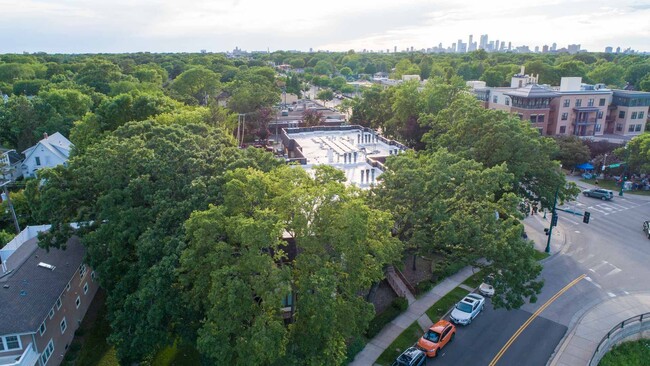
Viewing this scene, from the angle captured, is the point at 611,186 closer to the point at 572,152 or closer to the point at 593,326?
the point at 572,152

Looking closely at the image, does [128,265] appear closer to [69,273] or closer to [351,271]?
[69,273]

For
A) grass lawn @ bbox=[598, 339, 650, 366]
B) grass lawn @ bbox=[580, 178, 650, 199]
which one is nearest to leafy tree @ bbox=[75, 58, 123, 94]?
grass lawn @ bbox=[580, 178, 650, 199]

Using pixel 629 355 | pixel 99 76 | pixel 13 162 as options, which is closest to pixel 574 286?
pixel 629 355

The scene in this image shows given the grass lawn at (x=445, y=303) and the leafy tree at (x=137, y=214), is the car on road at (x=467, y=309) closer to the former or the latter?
the grass lawn at (x=445, y=303)

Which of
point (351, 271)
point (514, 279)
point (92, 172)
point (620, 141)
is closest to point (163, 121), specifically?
point (92, 172)

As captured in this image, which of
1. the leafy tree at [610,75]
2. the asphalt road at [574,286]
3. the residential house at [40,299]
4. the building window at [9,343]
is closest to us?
the building window at [9,343]

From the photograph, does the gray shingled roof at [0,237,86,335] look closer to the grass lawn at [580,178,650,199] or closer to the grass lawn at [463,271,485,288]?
the grass lawn at [463,271,485,288]

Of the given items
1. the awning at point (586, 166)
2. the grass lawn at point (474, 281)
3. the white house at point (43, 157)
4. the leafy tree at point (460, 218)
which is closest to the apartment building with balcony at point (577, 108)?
the awning at point (586, 166)
